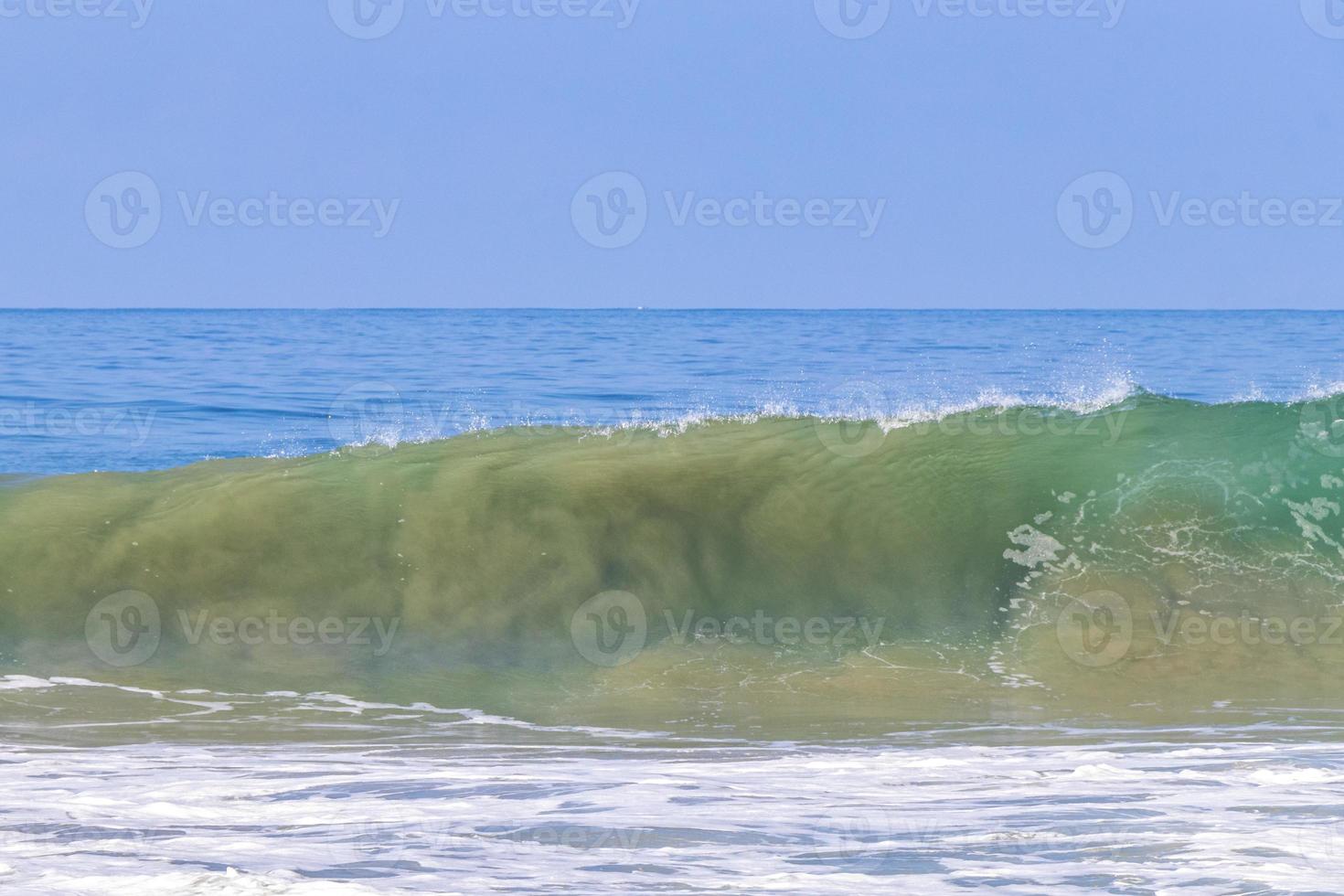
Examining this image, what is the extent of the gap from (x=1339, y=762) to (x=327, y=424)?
16.8m

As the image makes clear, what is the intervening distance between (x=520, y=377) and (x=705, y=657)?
62.0 ft

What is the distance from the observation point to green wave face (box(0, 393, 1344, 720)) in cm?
867

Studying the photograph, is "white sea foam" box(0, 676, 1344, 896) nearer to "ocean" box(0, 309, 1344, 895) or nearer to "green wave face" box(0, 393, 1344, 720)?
"ocean" box(0, 309, 1344, 895)

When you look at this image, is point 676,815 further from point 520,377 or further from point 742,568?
point 520,377

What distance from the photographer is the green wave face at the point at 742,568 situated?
28.5 feet

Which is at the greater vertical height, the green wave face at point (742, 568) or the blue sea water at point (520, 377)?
the blue sea water at point (520, 377)

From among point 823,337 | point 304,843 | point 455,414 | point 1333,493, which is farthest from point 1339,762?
point 823,337

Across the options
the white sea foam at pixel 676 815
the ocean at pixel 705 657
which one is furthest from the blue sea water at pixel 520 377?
the white sea foam at pixel 676 815

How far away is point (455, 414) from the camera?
2125cm

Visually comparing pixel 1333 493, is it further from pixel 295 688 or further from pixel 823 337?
pixel 823 337

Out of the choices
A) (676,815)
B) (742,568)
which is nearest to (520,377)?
(742,568)

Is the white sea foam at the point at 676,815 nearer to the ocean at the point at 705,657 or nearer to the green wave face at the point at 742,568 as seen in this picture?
the ocean at the point at 705,657

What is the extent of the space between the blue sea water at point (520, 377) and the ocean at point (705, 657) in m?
1.56

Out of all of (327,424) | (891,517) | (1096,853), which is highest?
(327,424)
